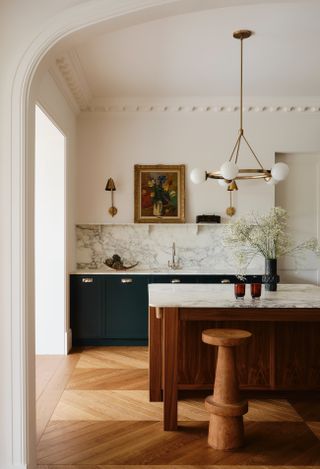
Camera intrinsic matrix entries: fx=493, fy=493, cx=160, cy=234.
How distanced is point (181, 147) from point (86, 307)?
2.45 m

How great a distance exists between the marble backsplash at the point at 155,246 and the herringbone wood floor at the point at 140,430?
205cm

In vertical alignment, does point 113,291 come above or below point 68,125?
below

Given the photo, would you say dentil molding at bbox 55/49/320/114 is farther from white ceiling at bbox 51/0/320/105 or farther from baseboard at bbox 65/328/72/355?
baseboard at bbox 65/328/72/355

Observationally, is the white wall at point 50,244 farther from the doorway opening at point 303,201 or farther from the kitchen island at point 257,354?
the doorway opening at point 303,201

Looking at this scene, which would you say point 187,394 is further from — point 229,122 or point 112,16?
point 229,122

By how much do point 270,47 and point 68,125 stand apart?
2.59m

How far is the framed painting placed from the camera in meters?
6.56

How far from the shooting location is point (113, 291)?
19.8 ft

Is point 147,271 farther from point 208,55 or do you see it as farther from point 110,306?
point 208,55

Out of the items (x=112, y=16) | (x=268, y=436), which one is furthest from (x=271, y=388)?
(x=112, y=16)

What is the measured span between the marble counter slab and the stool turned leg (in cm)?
34

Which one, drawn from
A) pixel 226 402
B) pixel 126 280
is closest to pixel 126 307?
pixel 126 280

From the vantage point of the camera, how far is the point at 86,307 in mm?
6070

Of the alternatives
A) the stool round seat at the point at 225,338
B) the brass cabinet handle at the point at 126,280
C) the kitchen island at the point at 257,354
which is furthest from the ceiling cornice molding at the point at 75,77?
the stool round seat at the point at 225,338
